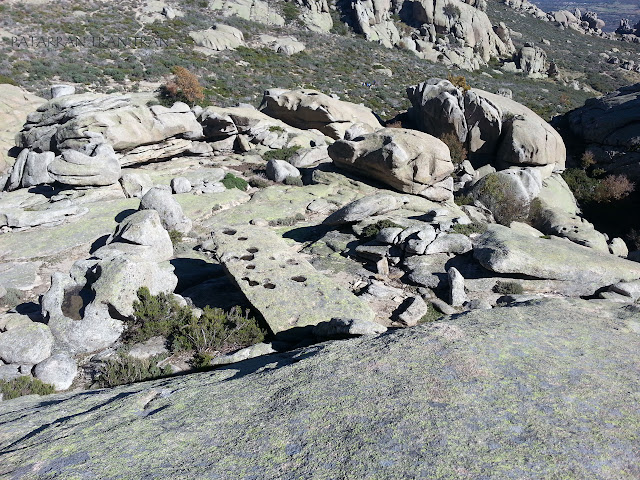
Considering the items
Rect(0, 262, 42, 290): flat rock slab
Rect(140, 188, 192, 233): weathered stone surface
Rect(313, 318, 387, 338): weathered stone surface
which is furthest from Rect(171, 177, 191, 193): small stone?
Rect(313, 318, 387, 338): weathered stone surface

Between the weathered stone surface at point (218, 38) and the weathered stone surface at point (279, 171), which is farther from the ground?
the weathered stone surface at point (218, 38)

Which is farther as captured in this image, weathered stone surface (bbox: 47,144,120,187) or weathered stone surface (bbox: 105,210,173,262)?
weathered stone surface (bbox: 47,144,120,187)

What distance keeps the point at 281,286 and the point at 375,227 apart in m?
6.60

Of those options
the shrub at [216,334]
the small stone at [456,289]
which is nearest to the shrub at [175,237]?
the shrub at [216,334]

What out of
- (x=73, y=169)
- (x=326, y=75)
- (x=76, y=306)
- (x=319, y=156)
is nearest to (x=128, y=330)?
(x=76, y=306)

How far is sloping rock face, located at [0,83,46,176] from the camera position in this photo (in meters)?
26.1

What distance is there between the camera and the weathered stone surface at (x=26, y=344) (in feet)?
33.4

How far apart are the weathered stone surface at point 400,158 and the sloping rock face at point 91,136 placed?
1230cm

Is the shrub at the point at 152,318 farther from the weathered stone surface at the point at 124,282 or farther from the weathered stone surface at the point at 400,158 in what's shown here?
the weathered stone surface at the point at 400,158

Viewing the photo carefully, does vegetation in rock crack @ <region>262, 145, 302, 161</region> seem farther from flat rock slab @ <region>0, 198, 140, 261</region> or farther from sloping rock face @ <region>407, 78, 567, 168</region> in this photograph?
sloping rock face @ <region>407, 78, 567, 168</region>

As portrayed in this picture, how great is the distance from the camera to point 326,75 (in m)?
61.6

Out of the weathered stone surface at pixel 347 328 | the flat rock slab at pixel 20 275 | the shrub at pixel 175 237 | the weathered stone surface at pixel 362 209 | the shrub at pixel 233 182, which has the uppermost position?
the weathered stone surface at pixel 347 328

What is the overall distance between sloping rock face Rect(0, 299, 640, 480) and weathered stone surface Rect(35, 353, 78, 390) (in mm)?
2076

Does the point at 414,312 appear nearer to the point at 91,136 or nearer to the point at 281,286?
the point at 281,286
